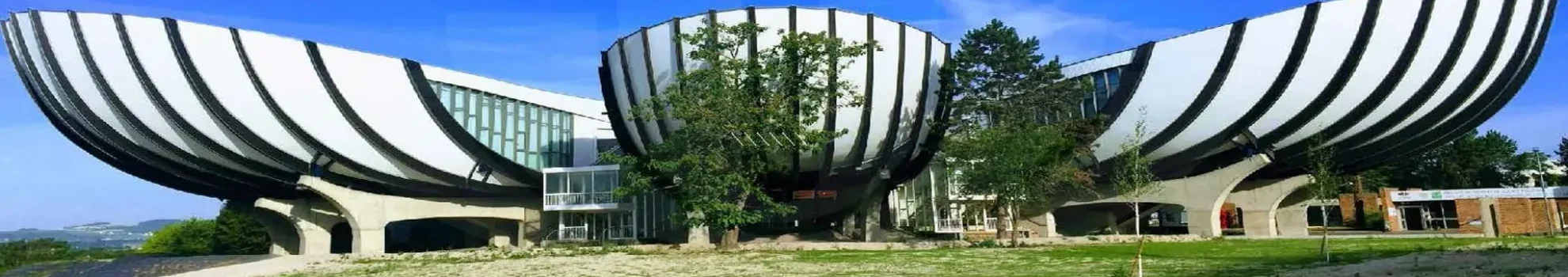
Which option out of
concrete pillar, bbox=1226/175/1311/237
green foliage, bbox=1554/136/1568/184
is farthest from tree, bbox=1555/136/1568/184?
concrete pillar, bbox=1226/175/1311/237

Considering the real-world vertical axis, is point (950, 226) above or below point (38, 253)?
below

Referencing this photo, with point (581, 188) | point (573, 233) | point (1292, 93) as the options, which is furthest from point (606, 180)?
point (1292, 93)

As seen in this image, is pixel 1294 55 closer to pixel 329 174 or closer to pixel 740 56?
pixel 740 56

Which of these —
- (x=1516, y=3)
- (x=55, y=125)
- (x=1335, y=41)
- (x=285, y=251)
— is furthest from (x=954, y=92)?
(x=55, y=125)

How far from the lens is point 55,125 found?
36.8m

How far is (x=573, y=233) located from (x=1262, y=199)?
27.3 m

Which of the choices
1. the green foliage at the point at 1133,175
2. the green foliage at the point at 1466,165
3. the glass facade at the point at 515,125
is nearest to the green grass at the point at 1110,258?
the green foliage at the point at 1133,175

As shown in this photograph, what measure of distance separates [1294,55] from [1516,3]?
23.1ft

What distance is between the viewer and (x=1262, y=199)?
124ft

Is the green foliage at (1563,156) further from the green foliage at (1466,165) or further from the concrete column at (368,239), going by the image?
the concrete column at (368,239)

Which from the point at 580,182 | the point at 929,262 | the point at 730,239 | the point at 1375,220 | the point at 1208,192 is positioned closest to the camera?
the point at 929,262

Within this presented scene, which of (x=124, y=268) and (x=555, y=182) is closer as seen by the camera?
(x=124, y=268)

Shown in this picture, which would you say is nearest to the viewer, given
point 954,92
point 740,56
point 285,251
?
point 740,56

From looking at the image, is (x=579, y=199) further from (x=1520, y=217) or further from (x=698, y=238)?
(x=1520, y=217)
